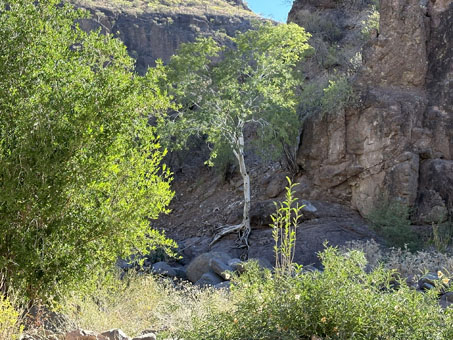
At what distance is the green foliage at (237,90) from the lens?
1828cm

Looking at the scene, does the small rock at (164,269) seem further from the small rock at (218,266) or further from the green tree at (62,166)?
the green tree at (62,166)

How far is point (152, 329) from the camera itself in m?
7.45

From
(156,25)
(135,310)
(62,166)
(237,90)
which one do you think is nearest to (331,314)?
(62,166)

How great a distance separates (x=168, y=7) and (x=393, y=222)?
36.1m

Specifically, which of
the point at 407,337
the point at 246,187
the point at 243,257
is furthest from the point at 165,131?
the point at 407,337

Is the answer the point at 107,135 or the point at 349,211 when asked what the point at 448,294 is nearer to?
the point at 107,135

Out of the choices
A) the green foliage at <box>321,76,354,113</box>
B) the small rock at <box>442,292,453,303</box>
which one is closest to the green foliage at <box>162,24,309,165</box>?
the green foliage at <box>321,76,354,113</box>

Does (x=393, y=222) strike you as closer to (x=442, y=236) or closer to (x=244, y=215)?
(x=442, y=236)

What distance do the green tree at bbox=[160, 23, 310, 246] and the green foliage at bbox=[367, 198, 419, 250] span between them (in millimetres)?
3760

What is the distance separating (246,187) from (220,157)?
556 cm

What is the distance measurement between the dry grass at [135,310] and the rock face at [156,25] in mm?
32649

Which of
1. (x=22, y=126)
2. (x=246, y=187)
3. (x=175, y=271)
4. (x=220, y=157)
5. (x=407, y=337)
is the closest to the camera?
(x=407, y=337)

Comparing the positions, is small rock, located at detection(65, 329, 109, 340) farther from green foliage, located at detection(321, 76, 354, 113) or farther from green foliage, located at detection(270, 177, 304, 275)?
green foliage, located at detection(321, 76, 354, 113)

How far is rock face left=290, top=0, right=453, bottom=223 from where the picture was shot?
1738 cm
